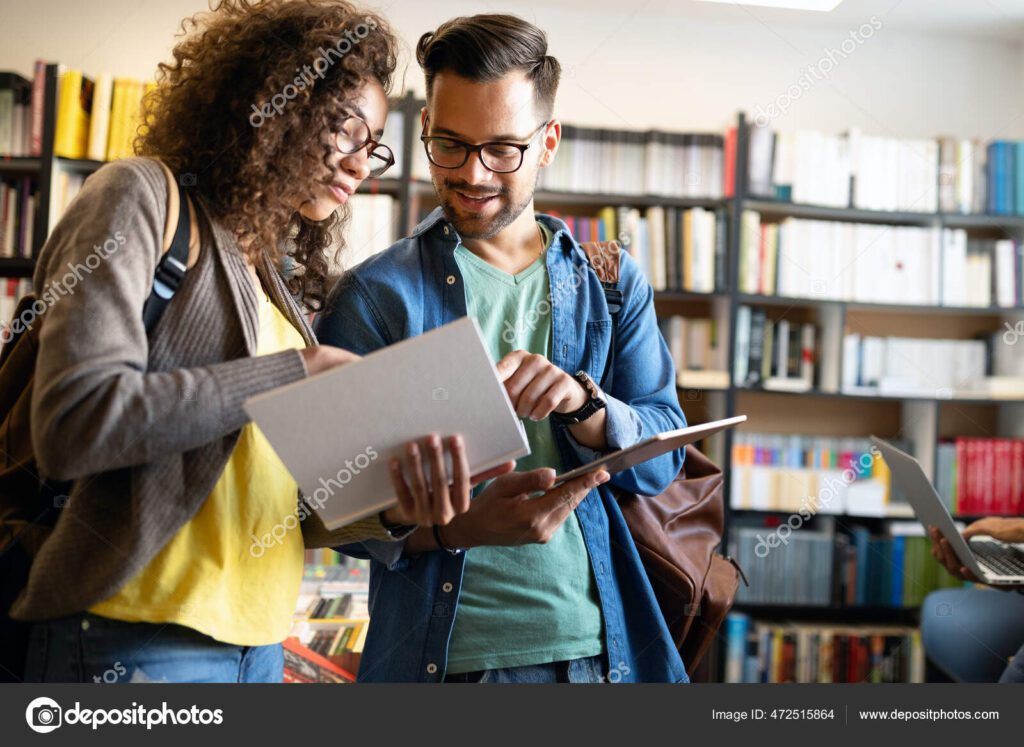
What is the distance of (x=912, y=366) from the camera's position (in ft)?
10.5

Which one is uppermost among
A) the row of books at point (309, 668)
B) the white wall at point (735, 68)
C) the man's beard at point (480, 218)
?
the white wall at point (735, 68)

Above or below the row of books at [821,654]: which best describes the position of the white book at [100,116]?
above

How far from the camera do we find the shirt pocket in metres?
1.22

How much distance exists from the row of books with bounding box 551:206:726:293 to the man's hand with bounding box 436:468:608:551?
214cm

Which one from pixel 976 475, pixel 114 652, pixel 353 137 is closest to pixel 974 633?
pixel 976 475

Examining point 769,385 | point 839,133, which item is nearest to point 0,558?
point 769,385

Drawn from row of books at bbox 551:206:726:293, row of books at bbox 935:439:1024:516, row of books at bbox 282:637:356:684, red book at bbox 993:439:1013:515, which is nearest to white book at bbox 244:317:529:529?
row of books at bbox 282:637:356:684

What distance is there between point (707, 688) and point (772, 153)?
2.31 metres

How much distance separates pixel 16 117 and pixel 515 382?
2.66 meters

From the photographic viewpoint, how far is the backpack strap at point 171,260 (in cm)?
83

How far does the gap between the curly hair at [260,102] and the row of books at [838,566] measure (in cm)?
254

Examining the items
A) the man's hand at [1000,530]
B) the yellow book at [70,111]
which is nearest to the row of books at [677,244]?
the man's hand at [1000,530]

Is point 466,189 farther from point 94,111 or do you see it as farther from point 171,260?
point 94,111

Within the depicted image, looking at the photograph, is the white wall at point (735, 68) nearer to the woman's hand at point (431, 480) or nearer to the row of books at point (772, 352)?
the row of books at point (772, 352)
